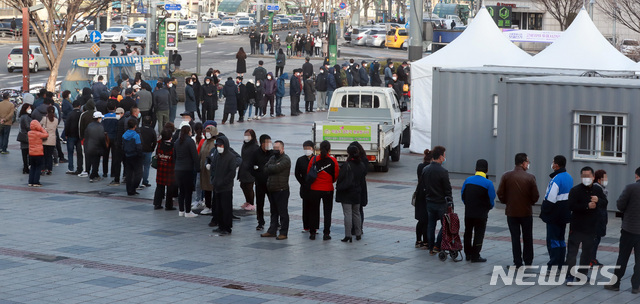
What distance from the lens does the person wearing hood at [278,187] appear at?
14.4 m

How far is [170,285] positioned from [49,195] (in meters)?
7.51

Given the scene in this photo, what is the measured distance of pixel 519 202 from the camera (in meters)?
12.5

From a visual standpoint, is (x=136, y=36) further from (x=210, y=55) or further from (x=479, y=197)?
(x=479, y=197)

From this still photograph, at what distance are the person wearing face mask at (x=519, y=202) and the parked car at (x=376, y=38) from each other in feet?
198

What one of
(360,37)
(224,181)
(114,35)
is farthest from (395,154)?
(360,37)

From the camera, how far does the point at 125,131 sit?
62.6 ft

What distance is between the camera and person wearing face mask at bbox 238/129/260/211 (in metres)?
15.3

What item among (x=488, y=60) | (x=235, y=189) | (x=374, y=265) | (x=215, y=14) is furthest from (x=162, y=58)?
(x=215, y=14)

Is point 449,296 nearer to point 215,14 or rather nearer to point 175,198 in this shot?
point 175,198

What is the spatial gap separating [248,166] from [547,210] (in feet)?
16.3

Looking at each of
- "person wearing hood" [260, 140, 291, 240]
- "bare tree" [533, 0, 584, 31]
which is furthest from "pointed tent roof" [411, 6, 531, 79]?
"bare tree" [533, 0, 584, 31]

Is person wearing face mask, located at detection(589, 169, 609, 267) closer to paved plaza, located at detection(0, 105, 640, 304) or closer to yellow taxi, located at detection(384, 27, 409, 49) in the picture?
paved plaza, located at detection(0, 105, 640, 304)

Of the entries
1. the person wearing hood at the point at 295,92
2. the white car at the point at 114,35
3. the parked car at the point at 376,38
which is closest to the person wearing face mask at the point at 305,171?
the person wearing hood at the point at 295,92

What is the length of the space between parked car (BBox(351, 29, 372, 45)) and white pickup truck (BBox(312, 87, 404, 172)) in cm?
5019
